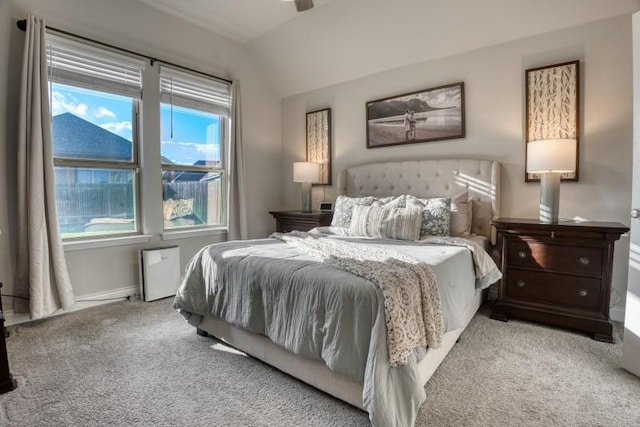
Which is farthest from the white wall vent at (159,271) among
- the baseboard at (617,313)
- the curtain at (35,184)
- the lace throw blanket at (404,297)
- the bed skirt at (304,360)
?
the baseboard at (617,313)

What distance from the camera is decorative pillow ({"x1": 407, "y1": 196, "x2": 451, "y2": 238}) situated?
299cm

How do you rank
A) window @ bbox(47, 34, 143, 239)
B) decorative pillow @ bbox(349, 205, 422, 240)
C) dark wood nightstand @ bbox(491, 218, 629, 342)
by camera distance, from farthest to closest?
window @ bbox(47, 34, 143, 239) < decorative pillow @ bbox(349, 205, 422, 240) < dark wood nightstand @ bbox(491, 218, 629, 342)

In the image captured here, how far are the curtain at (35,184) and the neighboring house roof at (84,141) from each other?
0.25 metres

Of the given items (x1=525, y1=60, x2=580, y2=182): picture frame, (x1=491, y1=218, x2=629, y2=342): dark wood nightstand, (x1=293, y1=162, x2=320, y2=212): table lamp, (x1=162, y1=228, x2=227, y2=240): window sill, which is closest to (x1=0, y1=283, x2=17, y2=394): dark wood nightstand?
(x1=162, y1=228, x2=227, y2=240): window sill

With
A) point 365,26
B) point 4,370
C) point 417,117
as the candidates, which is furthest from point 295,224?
point 4,370

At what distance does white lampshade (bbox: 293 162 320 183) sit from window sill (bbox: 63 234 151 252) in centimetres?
187

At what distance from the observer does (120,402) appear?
1.77m

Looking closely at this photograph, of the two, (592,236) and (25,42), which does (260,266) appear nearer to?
(592,236)

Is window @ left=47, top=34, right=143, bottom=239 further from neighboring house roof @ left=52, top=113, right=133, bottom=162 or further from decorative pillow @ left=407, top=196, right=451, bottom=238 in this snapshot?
decorative pillow @ left=407, top=196, right=451, bottom=238

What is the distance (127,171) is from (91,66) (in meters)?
1.02

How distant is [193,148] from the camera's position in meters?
4.07

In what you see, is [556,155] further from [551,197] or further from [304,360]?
[304,360]

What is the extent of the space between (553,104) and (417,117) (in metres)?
1.25

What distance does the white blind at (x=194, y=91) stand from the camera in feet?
12.2
